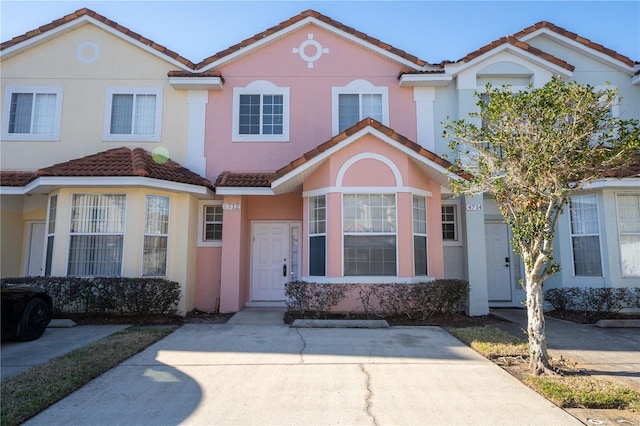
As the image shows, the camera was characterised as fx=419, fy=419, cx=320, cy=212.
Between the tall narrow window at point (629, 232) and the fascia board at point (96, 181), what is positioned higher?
the fascia board at point (96, 181)

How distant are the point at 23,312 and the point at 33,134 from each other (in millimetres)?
6590

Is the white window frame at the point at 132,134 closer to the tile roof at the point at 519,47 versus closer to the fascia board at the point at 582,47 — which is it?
the tile roof at the point at 519,47

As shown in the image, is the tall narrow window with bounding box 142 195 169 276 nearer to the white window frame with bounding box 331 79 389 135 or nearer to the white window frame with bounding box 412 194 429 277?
the white window frame with bounding box 331 79 389 135

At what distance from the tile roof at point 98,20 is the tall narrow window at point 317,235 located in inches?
228

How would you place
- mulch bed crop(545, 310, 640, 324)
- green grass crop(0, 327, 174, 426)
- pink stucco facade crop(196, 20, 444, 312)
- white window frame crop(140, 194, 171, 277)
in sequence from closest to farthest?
green grass crop(0, 327, 174, 426) → mulch bed crop(545, 310, 640, 324) → white window frame crop(140, 194, 171, 277) → pink stucco facade crop(196, 20, 444, 312)

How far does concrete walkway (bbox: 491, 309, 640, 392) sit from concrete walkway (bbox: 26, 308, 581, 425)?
4.88 feet

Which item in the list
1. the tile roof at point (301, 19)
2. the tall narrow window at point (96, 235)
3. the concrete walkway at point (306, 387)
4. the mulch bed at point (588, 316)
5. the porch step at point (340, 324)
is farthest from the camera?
the tile roof at point (301, 19)

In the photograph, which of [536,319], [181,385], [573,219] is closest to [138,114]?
[181,385]

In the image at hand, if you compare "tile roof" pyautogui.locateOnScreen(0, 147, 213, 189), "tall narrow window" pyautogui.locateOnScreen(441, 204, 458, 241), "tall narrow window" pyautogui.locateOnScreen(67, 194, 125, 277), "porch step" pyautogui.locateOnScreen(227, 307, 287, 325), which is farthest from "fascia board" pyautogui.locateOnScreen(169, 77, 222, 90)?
"tall narrow window" pyautogui.locateOnScreen(441, 204, 458, 241)

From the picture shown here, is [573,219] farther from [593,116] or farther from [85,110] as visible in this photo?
[85,110]

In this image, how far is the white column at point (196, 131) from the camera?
11.8 meters

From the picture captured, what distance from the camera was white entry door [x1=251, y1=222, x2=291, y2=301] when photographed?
11.8m

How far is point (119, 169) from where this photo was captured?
9906mm

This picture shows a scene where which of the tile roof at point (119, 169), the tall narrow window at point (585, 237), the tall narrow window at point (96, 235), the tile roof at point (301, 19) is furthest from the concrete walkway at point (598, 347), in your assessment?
the tall narrow window at point (96, 235)
